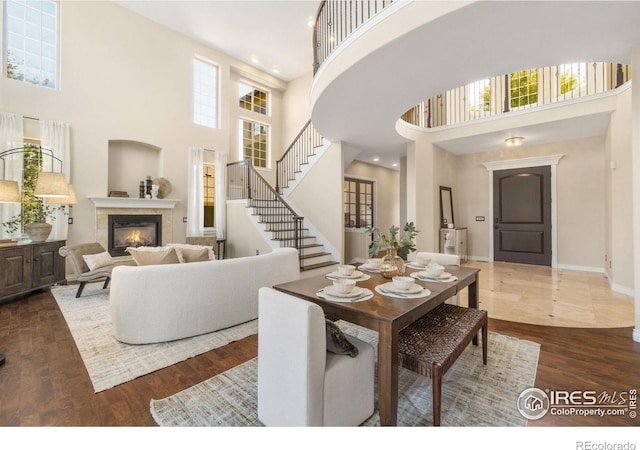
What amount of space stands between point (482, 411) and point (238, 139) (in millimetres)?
8355

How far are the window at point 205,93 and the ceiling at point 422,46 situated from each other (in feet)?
2.04

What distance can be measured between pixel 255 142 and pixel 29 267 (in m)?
6.20

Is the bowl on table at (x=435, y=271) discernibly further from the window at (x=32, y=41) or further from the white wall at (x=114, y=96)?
the window at (x=32, y=41)

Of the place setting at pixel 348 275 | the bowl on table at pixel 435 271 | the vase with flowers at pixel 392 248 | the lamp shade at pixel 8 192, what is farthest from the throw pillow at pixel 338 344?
the lamp shade at pixel 8 192

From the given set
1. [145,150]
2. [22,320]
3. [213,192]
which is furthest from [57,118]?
[22,320]

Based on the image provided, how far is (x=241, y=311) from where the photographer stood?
3.13 m

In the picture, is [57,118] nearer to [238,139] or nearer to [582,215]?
[238,139]

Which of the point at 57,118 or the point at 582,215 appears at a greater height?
the point at 57,118

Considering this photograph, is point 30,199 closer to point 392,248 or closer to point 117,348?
point 117,348

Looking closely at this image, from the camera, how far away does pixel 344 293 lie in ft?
5.91

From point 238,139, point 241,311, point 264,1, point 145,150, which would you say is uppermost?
point 264,1

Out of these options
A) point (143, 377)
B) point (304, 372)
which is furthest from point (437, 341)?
point (143, 377)

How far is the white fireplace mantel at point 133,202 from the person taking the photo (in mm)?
5520

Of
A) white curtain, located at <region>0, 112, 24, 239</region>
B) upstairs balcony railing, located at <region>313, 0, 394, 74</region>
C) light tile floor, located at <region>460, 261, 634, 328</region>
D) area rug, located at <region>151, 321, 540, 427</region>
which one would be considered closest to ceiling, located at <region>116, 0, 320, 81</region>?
upstairs balcony railing, located at <region>313, 0, 394, 74</region>
